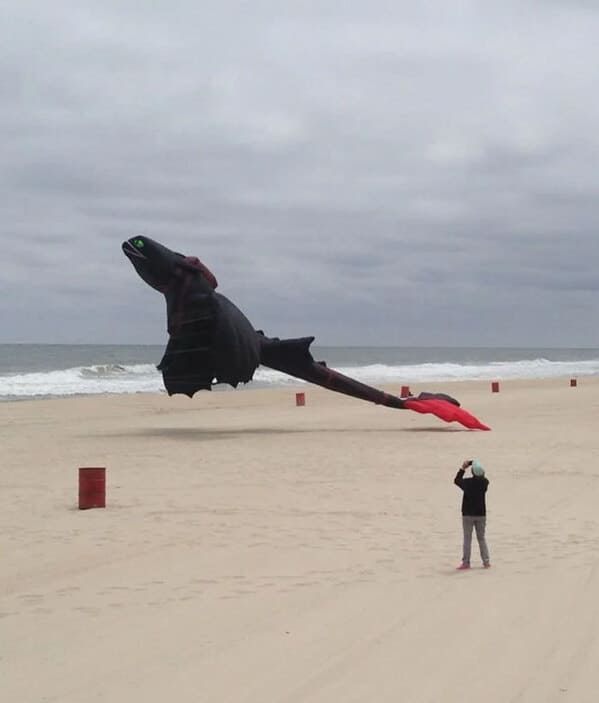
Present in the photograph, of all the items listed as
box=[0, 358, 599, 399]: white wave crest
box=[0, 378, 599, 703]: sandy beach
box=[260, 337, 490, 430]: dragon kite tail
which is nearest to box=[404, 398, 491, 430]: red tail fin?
box=[260, 337, 490, 430]: dragon kite tail

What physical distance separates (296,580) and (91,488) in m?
3.76

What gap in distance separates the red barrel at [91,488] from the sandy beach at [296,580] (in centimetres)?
15

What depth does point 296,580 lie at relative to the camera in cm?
700

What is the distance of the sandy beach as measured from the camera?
495 centimetres

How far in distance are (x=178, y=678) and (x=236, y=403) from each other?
81.6 ft

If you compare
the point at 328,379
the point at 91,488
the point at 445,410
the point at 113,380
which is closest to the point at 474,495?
the point at 91,488

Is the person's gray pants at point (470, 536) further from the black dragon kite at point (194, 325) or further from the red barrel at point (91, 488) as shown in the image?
the black dragon kite at point (194, 325)

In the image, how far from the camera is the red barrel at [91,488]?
1002 cm

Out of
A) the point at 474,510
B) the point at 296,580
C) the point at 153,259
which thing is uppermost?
the point at 153,259

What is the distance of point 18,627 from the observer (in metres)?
5.88

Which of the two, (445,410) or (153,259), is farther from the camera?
(445,410)

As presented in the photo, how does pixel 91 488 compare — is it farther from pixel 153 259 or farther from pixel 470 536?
pixel 153 259

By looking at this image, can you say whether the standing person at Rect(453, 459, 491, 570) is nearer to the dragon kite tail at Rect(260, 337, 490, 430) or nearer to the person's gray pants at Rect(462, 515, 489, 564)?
the person's gray pants at Rect(462, 515, 489, 564)

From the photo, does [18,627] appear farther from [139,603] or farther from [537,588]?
[537,588]
